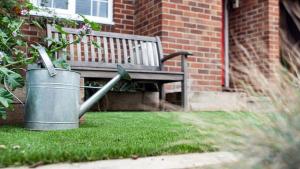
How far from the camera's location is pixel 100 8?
652 cm

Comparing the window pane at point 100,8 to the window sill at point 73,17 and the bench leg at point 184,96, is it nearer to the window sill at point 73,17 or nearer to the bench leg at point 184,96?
the window sill at point 73,17

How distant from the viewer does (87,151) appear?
2.01 metres

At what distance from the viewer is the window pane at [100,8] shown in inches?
255

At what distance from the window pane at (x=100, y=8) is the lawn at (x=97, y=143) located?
3610 millimetres

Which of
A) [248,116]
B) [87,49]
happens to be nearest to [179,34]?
[87,49]

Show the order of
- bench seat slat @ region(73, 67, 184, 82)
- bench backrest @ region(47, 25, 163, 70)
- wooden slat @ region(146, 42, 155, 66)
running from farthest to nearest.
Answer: wooden slat @ region(146, 42, 155, 66), bench backrest @ region(47, 25, 163, 70), bench seat slat @ region(73, 67, 184, 82)

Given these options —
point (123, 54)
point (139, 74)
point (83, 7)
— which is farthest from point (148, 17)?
point (139, 74)

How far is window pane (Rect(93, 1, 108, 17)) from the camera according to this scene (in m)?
6.49

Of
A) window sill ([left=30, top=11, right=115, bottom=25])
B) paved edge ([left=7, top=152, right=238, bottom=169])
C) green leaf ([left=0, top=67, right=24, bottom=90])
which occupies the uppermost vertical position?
window sill ([left=30, top=11, right=115, bottom=25])

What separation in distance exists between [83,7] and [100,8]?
Answer: 260mm

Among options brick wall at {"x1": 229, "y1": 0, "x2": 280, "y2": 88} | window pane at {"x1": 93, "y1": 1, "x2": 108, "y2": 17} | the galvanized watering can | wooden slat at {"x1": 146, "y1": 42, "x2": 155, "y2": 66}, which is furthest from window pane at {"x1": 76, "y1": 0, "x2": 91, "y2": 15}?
the galvanized watering can

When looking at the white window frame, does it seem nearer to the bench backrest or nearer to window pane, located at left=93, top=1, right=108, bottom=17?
window pane, located at left=93, top=1, right=108, bottom=17

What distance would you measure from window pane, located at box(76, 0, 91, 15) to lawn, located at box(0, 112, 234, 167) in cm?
359

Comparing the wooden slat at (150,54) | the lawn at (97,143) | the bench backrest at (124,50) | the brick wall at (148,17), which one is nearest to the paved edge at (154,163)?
the lawn at (97,143)
